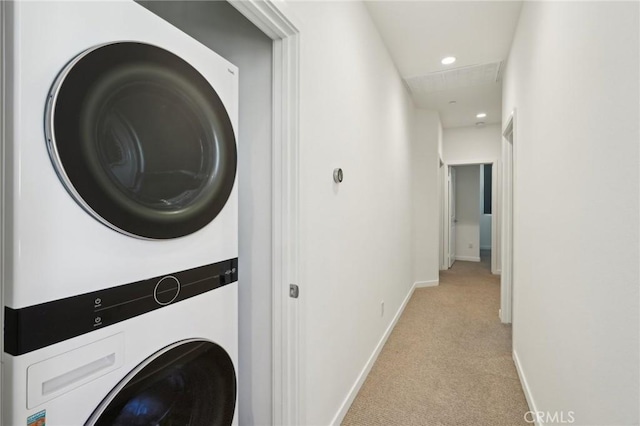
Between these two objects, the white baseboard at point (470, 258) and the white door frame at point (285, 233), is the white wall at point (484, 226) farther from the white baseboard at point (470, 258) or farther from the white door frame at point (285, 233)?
the white door frame at point (285, 233)

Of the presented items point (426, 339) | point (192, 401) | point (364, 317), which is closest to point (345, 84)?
point (364, 317)

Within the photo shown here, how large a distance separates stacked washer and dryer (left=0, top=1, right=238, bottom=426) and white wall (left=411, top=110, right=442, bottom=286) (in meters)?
4.12

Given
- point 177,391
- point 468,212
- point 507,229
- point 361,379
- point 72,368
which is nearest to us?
point 72,368

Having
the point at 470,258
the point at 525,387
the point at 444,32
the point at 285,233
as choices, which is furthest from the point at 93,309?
the point at 470,258

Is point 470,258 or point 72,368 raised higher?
point 72,368

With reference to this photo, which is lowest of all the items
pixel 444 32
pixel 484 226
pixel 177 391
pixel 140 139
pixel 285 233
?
pixel 177 391

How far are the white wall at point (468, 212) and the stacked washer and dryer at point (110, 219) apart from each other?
22.9 feet

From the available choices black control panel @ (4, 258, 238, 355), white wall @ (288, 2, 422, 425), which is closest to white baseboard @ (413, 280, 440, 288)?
white wall @ (288, 2, 422, 425)

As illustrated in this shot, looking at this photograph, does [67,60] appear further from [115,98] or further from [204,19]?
[204,19]

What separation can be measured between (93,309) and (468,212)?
7468 mm

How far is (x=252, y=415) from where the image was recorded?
4.83ft

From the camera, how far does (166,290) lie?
2.79 feet

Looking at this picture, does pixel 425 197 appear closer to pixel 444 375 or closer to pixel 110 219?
pixel 444 375

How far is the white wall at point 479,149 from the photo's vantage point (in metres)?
5.40
